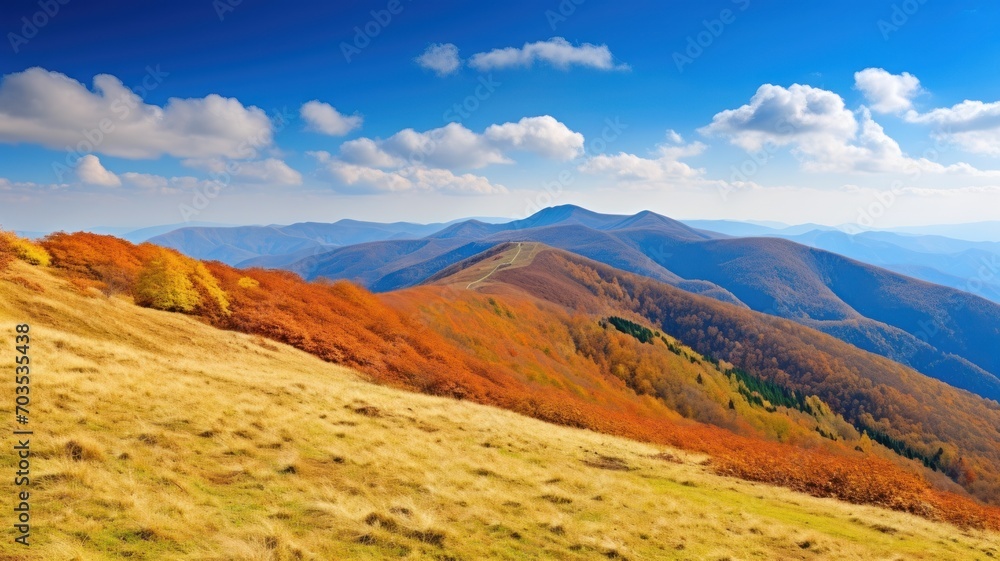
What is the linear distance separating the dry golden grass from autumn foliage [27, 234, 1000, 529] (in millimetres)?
5979

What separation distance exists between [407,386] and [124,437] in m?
24.8

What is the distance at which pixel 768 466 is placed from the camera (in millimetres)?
28391

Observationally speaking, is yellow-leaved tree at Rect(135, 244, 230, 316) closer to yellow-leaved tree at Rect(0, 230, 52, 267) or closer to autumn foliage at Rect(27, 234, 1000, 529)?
autumn foliage at Rect(27, 234, 1000, 529)

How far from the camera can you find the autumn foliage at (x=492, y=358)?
28.4 meters

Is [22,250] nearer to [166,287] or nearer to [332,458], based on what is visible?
[166,287]

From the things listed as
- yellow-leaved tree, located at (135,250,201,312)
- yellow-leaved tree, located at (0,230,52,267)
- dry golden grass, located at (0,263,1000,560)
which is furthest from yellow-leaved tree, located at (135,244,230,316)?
dry golden grass, located at (0,263,1000,560)

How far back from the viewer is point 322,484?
13.2 metres

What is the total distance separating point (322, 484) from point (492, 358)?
5601 cm

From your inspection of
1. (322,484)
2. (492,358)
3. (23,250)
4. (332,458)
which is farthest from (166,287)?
(492,358)

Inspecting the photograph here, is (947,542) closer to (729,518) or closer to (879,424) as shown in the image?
(729,518)

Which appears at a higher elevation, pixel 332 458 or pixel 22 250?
pixel 22 250

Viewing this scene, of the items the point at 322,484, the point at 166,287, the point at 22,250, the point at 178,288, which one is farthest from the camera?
the point at 178,288

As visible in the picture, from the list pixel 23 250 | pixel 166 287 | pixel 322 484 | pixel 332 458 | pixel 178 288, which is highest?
pixel 23 250

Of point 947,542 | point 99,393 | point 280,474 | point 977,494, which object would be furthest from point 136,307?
point 977,494
